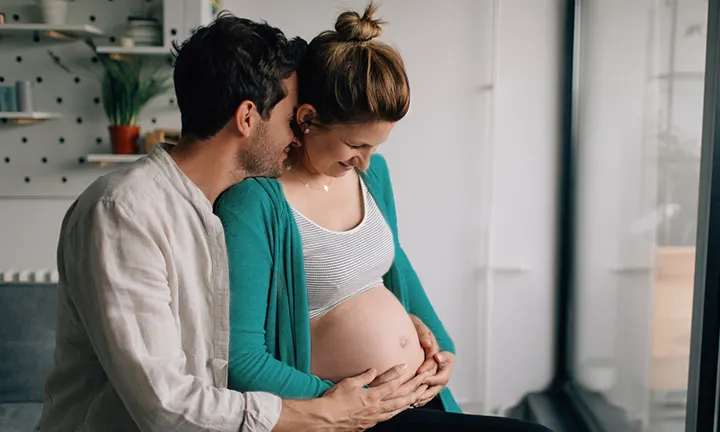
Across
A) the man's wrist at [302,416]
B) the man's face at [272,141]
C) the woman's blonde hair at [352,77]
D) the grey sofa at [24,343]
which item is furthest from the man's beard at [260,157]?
the grey sofa at [24,343]

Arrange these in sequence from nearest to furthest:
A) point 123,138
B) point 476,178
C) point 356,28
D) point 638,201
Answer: point 356,28 → point 638,201 → point 123,138 → point 476,178

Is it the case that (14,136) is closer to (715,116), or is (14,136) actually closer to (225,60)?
(225,60)

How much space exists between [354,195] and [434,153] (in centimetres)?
93

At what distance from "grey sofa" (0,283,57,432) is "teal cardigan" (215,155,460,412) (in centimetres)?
107

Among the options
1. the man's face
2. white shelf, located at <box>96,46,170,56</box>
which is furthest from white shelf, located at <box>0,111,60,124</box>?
the man's face

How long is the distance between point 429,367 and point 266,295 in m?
0.39

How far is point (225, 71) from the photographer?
1089 mm

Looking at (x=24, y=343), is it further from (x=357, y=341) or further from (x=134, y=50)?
(x=357, y=341)

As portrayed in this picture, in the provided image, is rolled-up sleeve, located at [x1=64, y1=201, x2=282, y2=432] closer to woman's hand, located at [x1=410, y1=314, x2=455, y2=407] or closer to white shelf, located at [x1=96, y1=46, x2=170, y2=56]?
woman's hand, located at [x1=410, y1=314, x2=455, y2=407]

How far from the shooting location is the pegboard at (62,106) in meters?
2.18

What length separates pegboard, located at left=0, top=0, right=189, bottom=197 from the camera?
7.16ft

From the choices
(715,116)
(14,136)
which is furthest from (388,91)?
(14,136)

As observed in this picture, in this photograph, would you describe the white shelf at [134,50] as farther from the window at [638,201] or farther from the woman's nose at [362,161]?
the window at [638,201]

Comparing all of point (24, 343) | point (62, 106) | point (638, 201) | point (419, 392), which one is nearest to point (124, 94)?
point (62, 106)
